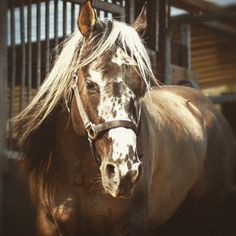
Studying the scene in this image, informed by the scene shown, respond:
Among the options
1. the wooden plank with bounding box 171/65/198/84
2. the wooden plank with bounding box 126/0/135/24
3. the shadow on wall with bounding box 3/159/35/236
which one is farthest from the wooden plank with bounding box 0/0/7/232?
the wooden plank with bounding box 171/65/198/84

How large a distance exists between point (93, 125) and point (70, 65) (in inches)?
13.0

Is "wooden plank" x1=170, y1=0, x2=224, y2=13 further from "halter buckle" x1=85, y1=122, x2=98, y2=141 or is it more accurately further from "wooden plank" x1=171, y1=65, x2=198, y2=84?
"halter buckle" x1=85, y1=122, x2=98, y2=141

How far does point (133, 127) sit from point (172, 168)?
833 mm

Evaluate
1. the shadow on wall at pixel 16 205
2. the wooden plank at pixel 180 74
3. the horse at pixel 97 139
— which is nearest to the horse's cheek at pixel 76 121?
the horse at pixel 97 139

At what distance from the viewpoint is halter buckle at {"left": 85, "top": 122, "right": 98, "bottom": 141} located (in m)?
2.57

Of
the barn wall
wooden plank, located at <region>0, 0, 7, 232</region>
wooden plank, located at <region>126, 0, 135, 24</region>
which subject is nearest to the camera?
wooden plank, located at <region>0, 0, 7, 232</region>

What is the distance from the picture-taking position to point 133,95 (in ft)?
8.45

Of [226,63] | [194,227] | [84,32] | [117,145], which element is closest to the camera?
[117,145]

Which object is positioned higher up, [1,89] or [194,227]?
[1,89]

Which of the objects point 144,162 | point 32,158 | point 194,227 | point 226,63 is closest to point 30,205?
point 32,158

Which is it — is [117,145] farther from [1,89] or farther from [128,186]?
[1,89]

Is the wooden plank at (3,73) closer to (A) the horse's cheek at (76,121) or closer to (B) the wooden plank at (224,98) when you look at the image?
(A) the horse's cheek at (76,121)

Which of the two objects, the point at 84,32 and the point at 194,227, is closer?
the point at 84,32

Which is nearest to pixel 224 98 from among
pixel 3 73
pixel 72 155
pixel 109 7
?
pixel 109 7
